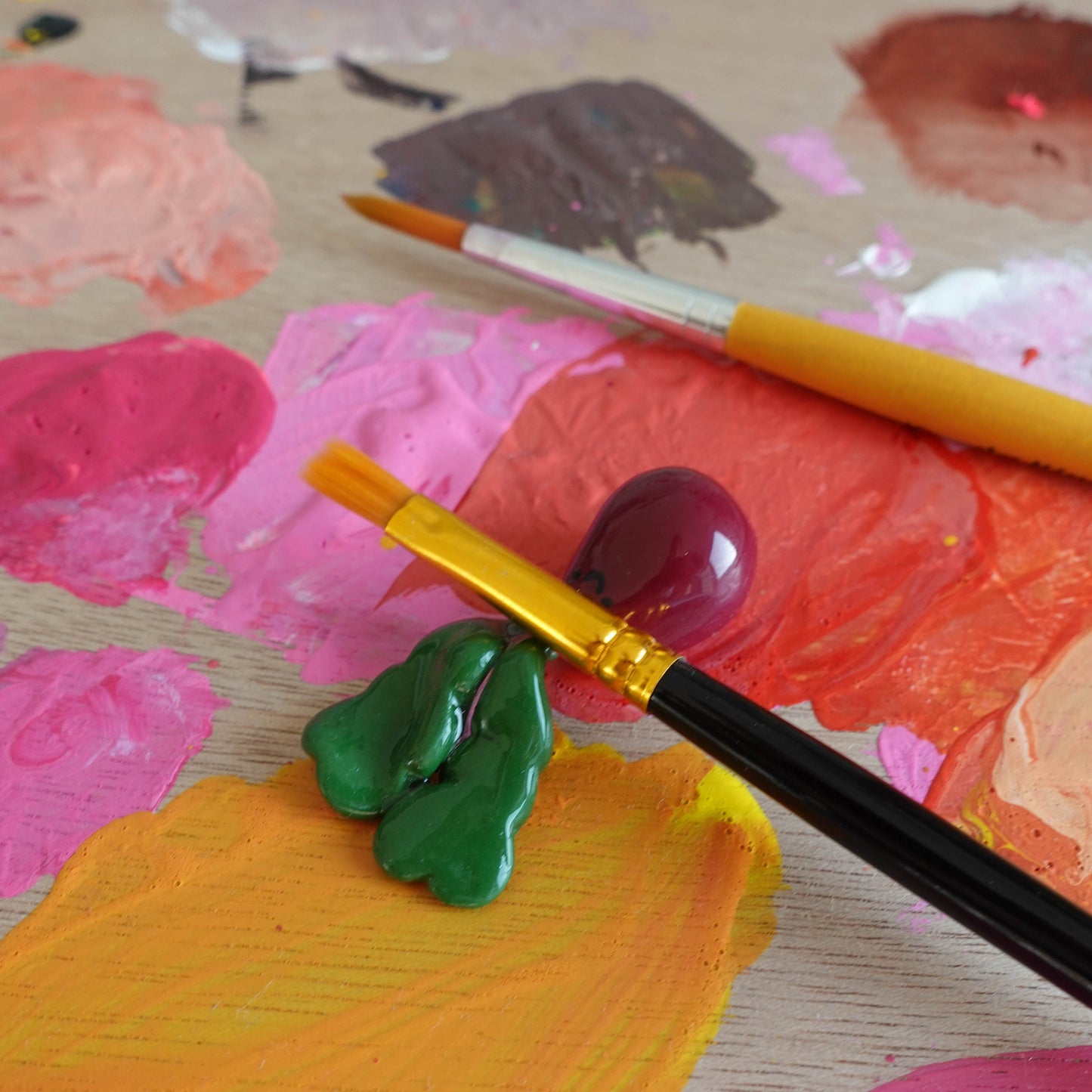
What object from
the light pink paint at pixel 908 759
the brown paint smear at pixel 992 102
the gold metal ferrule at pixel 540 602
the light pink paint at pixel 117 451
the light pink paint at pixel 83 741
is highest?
the brown paint smear at pixel 992 102

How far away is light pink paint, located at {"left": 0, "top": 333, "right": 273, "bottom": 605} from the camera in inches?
19.7

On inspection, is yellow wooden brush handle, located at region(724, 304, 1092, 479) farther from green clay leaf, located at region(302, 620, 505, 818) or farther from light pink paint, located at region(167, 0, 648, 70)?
light pink paint, located at region(167, 0, 648, 70)

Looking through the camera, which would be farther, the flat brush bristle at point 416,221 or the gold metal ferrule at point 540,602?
the flat brush bristle at point 416,221

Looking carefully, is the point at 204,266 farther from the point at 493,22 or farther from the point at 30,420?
the point at 493,22

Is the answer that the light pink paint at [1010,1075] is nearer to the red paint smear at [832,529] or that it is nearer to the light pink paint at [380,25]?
the red paint smear at [832,529]

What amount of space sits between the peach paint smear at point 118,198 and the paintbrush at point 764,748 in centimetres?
26

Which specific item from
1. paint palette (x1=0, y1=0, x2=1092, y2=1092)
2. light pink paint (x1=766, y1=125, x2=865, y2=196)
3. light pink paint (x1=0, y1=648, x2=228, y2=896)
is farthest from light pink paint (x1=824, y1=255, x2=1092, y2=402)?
light pink paint (x1=0, y1=648, x2=228, y2=896)

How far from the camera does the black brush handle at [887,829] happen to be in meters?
0.33

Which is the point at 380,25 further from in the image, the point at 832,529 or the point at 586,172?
the point at 832,529

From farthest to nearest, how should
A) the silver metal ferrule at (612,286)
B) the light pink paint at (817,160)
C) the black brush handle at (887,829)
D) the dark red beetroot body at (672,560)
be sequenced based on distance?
the light pink paint at (817,160) < the silver metal ferrule at (612,286) < the dark red beetroot body at (672,560) < the black brush handle at (887,829)

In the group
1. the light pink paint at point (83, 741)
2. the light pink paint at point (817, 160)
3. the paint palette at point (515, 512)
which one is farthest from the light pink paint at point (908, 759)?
the light pink paint at point (817, 160)

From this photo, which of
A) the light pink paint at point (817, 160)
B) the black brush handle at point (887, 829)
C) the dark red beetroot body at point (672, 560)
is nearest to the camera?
the black brush handle at point (887, 829)

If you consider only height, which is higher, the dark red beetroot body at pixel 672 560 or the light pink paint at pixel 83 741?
the dark red beetroot body at pixel 672 560

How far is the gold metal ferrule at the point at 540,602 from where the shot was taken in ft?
1.30
